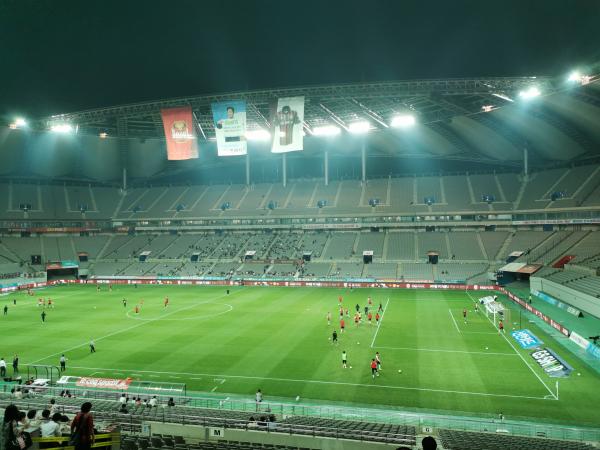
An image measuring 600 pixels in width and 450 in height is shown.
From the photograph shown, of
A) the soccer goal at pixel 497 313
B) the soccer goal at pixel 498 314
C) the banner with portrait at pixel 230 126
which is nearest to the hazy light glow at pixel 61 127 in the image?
the banner with portrait at pixel 230 126

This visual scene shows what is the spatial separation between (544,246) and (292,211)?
40736mm

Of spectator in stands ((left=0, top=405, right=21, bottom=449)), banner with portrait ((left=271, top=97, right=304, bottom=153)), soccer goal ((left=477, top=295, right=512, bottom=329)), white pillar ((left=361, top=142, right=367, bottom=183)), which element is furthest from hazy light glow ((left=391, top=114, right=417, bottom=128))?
spectator in stands ((left=0, top=405, right=21, bottom=449))

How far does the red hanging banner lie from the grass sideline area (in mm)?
15830

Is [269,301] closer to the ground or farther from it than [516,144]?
closer to the ground

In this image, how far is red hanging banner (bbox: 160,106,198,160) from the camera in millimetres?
42875

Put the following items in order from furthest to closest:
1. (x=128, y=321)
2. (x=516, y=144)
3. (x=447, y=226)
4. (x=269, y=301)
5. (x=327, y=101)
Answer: (x=447, y=226)
(x=516, y=144)
(x=327, y=101)
(x=269, y=301)
(x=128, y=321)

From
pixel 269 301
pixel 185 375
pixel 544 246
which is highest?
pixel 544 246

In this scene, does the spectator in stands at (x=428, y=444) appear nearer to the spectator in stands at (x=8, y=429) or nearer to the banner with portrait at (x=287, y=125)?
the spectator in stands at (x=8, y=429)

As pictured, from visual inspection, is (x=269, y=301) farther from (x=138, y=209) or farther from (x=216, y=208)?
(x=138, y=209)

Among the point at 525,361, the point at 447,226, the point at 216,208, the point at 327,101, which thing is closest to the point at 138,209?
the point at 216,208

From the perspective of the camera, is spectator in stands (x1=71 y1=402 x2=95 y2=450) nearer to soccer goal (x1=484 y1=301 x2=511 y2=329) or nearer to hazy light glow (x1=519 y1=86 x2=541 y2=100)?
soccer goal (x1=484 y1=301 x2=511 y2=329)

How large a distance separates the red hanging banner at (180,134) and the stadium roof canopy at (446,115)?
11.6m

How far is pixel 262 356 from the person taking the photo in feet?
90.3

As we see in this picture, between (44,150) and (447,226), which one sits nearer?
(447,226)
